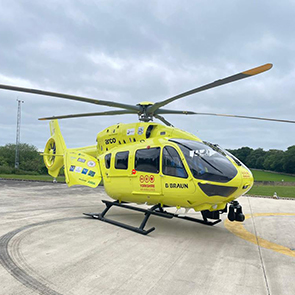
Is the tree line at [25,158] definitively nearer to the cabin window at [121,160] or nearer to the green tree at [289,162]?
the cabin window at [121,160]

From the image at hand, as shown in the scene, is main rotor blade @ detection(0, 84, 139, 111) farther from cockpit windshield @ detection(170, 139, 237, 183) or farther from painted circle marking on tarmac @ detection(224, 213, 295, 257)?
painted circle marking on tarmac @ detection(224, 213, 295, 257)

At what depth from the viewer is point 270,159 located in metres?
84.6

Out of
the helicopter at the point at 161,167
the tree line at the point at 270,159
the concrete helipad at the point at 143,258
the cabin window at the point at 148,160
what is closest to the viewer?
the concrete helipad at the point at 143,258

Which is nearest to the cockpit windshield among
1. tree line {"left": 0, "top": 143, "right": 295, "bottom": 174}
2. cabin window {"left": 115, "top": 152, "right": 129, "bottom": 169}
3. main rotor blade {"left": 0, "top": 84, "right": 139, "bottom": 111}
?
cabin window {"left": 115, "top": 152, "right": 129, "bottom": 169}

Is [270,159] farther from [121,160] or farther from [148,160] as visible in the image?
[148,160]

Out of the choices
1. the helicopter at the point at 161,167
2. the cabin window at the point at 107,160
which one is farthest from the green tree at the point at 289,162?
the cabin window at the point at 107,160

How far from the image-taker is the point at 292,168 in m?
71.4

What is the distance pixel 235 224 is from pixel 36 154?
59456 millimetres

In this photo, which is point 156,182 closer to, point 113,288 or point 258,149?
point 113,288

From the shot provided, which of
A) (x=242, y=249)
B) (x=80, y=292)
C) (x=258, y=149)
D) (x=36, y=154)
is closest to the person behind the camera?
(x=80, y=292)

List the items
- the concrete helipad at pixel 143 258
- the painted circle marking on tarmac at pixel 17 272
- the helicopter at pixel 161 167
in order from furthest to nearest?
1. the helicopter at pixel 161 167
2. the concrete helipad at pixel 143 258
3. the painted circle marking on tarmac at pixel 17 272

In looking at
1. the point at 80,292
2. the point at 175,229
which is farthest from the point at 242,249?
the point at 80,292

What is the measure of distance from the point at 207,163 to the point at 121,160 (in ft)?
8.52

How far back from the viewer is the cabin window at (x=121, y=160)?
677 cm
